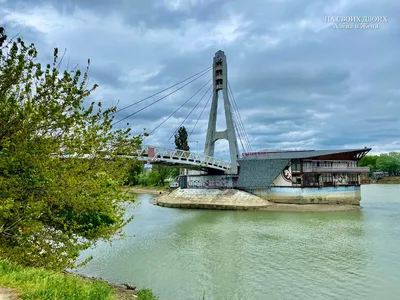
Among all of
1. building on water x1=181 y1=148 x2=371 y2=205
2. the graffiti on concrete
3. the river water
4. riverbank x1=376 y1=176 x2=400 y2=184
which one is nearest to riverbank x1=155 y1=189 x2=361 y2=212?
the graffiti on concrete

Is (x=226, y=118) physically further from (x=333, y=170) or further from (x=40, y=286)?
(x=40, y=286)

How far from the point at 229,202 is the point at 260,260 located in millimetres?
24265

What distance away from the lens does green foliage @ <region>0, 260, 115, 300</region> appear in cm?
542

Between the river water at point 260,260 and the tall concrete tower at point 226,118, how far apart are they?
1682cm

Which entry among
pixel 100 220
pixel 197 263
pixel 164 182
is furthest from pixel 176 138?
pixel 100 220

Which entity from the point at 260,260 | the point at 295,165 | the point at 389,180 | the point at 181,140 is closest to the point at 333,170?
the point at 295,165

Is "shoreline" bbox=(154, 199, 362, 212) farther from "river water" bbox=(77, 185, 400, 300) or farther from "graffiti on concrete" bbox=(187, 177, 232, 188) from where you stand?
"river water" bbox=(77, 185, 400, 300)

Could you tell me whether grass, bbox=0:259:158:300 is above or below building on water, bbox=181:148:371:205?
below

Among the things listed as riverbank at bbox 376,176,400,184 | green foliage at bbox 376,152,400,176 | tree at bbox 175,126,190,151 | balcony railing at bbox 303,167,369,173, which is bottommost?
riverbank at bbox 376,176,400,184

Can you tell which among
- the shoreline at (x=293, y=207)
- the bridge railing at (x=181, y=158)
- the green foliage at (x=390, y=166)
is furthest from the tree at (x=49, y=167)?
the green foliage at (x=390, y=166)

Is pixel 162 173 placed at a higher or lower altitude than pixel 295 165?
lower

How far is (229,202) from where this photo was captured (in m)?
40.4

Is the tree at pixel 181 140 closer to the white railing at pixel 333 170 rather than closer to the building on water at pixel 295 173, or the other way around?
the building on water at pixel 295 173

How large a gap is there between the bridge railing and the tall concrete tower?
1902 mm
